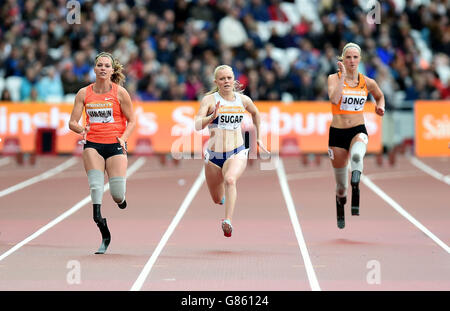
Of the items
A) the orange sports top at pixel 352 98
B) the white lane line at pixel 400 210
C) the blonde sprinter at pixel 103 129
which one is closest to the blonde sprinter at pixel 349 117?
the orange sports top at pixel 352 98

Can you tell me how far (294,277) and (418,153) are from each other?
1634cm

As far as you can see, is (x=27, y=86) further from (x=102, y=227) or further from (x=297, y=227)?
(x=102, y=227)

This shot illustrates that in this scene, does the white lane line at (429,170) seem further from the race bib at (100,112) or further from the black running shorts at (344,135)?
the race bib at (100,112)

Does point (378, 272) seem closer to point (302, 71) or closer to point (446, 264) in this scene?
Answer: point (446, 264)

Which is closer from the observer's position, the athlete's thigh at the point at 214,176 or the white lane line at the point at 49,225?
the white lane line at the point at 49,225

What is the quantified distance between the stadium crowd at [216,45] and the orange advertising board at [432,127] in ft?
2.98

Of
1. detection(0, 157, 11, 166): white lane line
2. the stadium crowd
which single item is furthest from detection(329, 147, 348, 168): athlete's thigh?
detection(0, 157, 11, 166): white lane line

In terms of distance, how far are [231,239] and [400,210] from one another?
12.7 feet

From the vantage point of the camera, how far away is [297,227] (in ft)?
46.2

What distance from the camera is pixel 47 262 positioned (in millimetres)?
11125

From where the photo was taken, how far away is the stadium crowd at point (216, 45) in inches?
1024

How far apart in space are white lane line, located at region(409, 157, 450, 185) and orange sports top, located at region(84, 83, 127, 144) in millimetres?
10044

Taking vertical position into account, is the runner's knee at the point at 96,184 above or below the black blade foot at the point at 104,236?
above
